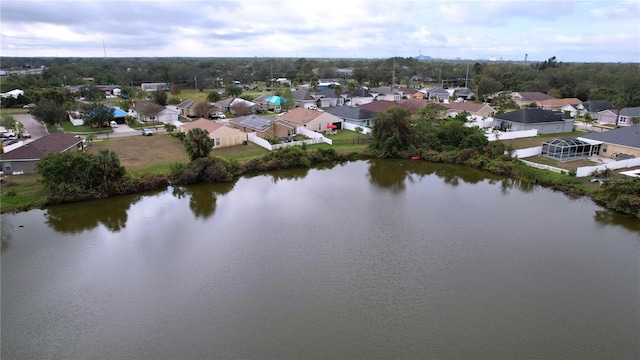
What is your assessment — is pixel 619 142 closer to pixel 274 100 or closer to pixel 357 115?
pixel 357 115

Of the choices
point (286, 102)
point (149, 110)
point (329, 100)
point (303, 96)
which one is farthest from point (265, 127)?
point (329, 100)

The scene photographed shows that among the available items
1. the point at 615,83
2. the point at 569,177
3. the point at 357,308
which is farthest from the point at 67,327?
the point at 615,83

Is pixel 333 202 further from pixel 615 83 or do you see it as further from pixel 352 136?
pixel 615 83

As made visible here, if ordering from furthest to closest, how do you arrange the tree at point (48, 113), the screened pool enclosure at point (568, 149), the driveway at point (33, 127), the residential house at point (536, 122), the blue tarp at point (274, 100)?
the blue tarp at point (274, 100) < the residential house at point (536, 122) < the driveway at point (33, 127) < the tree at point (48, 113) < the screened pool enclosure at point (568, 149)

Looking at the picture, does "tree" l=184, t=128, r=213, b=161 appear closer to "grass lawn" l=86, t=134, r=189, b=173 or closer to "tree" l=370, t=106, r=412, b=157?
"grass lawn" l=86, t=134, r=189, b=173

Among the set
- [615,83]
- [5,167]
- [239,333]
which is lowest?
[239,333]

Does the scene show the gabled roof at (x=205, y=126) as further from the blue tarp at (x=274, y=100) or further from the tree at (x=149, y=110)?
the blue tarp at (x=274, y=100)

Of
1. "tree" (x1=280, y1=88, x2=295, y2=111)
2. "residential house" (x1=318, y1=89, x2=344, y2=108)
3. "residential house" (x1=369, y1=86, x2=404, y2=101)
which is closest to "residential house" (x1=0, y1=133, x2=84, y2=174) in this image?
"tree" (x1=280, y1=88, x2=295, y2=111)

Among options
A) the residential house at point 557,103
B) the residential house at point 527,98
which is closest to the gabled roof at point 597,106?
the residential house at point 557,103
